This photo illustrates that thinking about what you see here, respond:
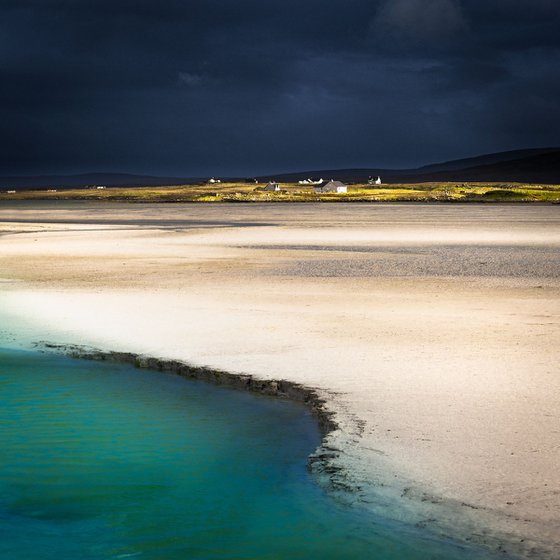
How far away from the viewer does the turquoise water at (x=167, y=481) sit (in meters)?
6.11

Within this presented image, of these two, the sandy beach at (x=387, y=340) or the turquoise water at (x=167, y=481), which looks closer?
the turquoise water at (x=167, y=481)

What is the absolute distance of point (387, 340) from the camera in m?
12.6

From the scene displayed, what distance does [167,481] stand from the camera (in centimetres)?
741

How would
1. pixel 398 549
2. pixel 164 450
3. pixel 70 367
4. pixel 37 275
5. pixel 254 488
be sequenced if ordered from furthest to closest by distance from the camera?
1. pixel 37 275
2. pixel 70 367
3. pixel 164 450
4. pixel 254 488
5. pixel 398 549

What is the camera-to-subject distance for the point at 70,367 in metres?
11.5

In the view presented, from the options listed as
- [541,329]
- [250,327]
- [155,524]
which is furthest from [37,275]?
[155,524]

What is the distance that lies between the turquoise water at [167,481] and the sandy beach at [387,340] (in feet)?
1.36

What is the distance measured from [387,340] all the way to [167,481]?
19.2ft

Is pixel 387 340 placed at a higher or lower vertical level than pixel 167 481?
higher

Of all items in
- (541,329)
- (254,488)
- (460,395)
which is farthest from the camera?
(541,329)

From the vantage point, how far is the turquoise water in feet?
20.1

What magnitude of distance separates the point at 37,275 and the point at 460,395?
48.6 feet

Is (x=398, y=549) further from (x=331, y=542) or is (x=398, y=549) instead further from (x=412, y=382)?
(x=412, y=382)

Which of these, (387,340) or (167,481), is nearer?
(167,481)
